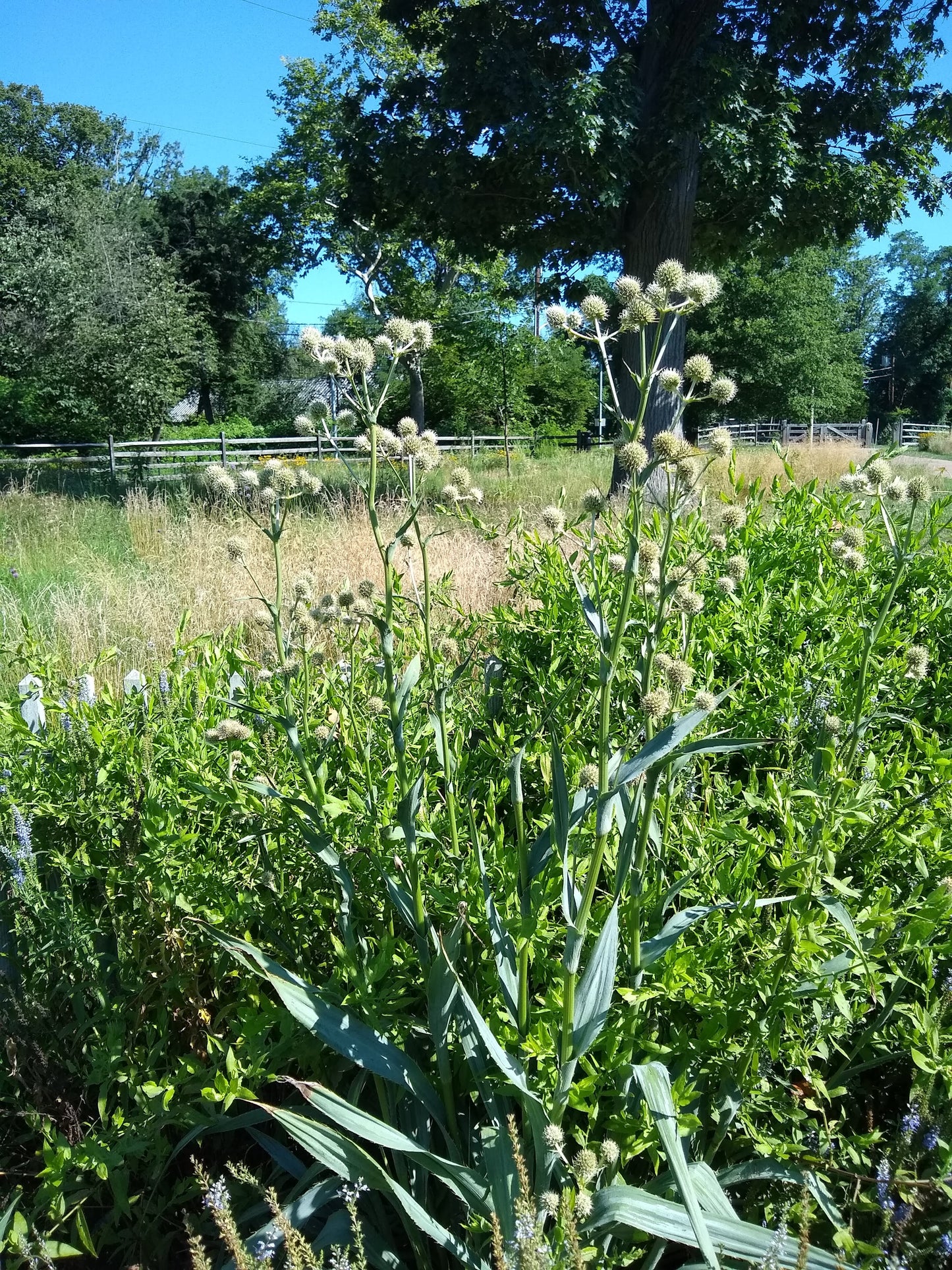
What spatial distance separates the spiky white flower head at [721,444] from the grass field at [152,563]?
58 cm

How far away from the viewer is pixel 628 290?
5.46 feet

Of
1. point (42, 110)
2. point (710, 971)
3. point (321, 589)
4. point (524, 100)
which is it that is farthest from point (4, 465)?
point (42, 110)

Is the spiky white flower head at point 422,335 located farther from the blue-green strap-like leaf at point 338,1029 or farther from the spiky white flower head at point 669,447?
the blue-green strap-like leaf at point 338,1029

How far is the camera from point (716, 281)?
1840 mm

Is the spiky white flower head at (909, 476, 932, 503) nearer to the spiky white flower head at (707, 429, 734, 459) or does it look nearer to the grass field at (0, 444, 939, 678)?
the spiky white flower head at (707, 429, 734, 459)

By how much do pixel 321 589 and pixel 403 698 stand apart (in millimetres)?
3963

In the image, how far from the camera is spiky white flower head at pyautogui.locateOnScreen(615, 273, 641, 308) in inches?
64.4

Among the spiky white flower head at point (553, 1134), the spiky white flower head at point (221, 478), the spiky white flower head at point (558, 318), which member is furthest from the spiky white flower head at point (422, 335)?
the spiky white flower head at point (553, 1134)

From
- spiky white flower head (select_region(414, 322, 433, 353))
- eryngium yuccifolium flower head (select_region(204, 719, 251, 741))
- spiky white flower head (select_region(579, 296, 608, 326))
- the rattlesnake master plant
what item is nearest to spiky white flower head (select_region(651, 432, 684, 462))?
the rattlesnake master plant

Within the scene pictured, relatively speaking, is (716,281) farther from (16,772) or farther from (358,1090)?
(16,772)

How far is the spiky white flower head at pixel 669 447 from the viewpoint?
157 centimetres

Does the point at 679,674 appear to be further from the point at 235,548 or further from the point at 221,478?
the point at 221,478

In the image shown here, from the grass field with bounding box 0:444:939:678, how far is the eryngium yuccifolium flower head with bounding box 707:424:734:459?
578mm

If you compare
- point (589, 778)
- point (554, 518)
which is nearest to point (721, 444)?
point (554, 518)
